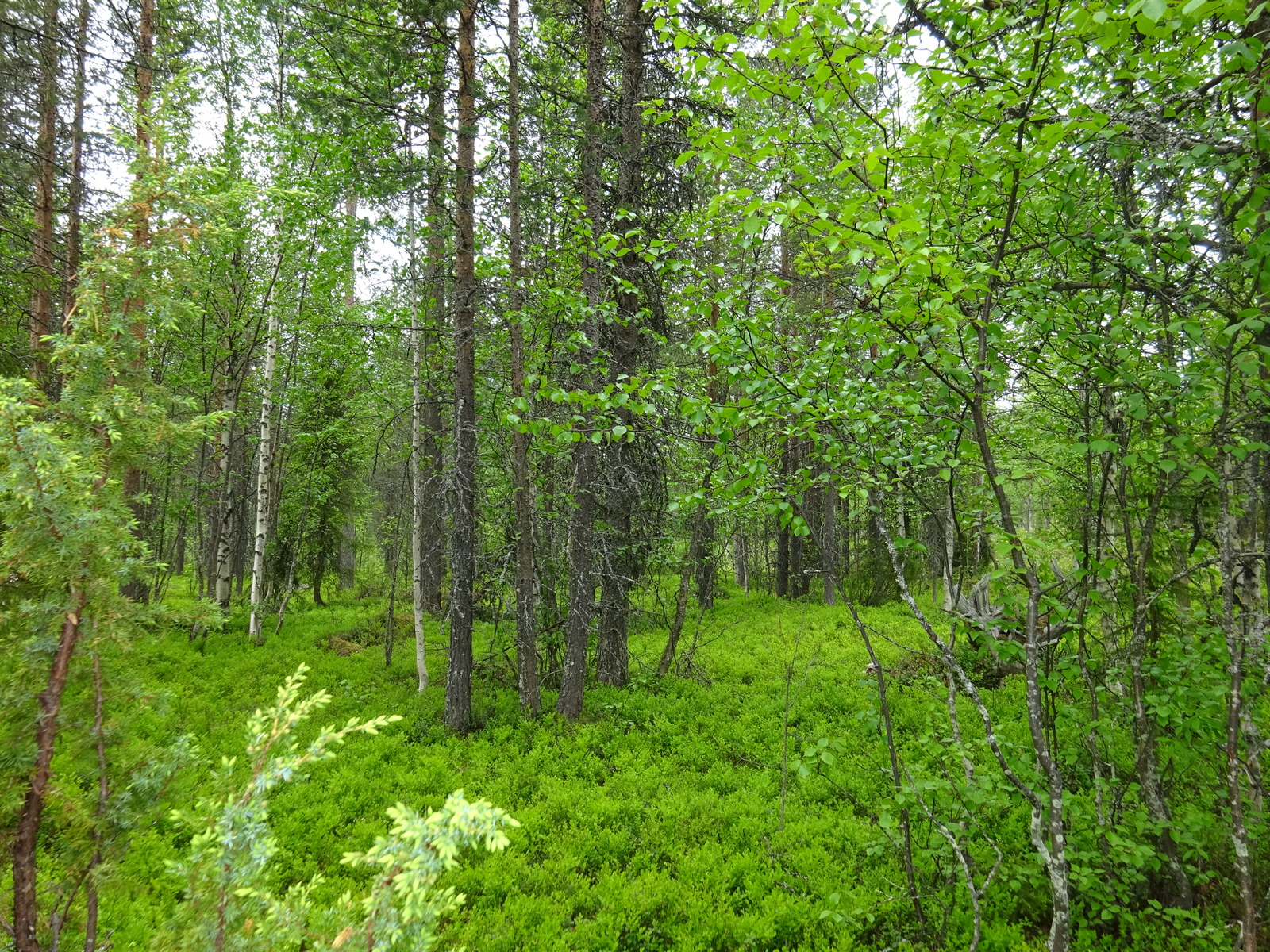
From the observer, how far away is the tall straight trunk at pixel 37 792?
77.0 inches

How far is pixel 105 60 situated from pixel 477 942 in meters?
9.93

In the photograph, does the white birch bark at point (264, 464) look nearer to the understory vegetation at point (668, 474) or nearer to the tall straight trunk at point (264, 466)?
the tall straight trunk at point (264, 466)

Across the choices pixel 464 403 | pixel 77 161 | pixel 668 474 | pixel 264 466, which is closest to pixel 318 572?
pixel 264 466

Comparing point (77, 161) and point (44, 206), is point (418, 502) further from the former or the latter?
point (77, 161)

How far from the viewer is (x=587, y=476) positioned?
7.59 m

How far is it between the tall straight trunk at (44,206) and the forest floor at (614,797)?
537 centimetres

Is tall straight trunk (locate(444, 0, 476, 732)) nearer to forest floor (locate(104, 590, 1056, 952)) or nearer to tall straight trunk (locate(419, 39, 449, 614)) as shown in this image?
tall straight trunk (locate(419, 39, 449, 614))

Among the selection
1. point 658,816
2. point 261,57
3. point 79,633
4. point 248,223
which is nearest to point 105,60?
point 248,223

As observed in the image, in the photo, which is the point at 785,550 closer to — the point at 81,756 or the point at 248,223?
the point at 248,223

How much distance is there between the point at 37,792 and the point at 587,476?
19.1 ft

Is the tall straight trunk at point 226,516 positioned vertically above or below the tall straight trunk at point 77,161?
below

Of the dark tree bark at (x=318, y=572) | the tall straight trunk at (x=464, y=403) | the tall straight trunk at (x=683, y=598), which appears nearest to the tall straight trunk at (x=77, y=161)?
the tall straight trunk at (x=464, y=403)

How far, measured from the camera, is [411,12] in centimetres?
668

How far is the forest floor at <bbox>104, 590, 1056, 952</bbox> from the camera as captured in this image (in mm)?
4344
